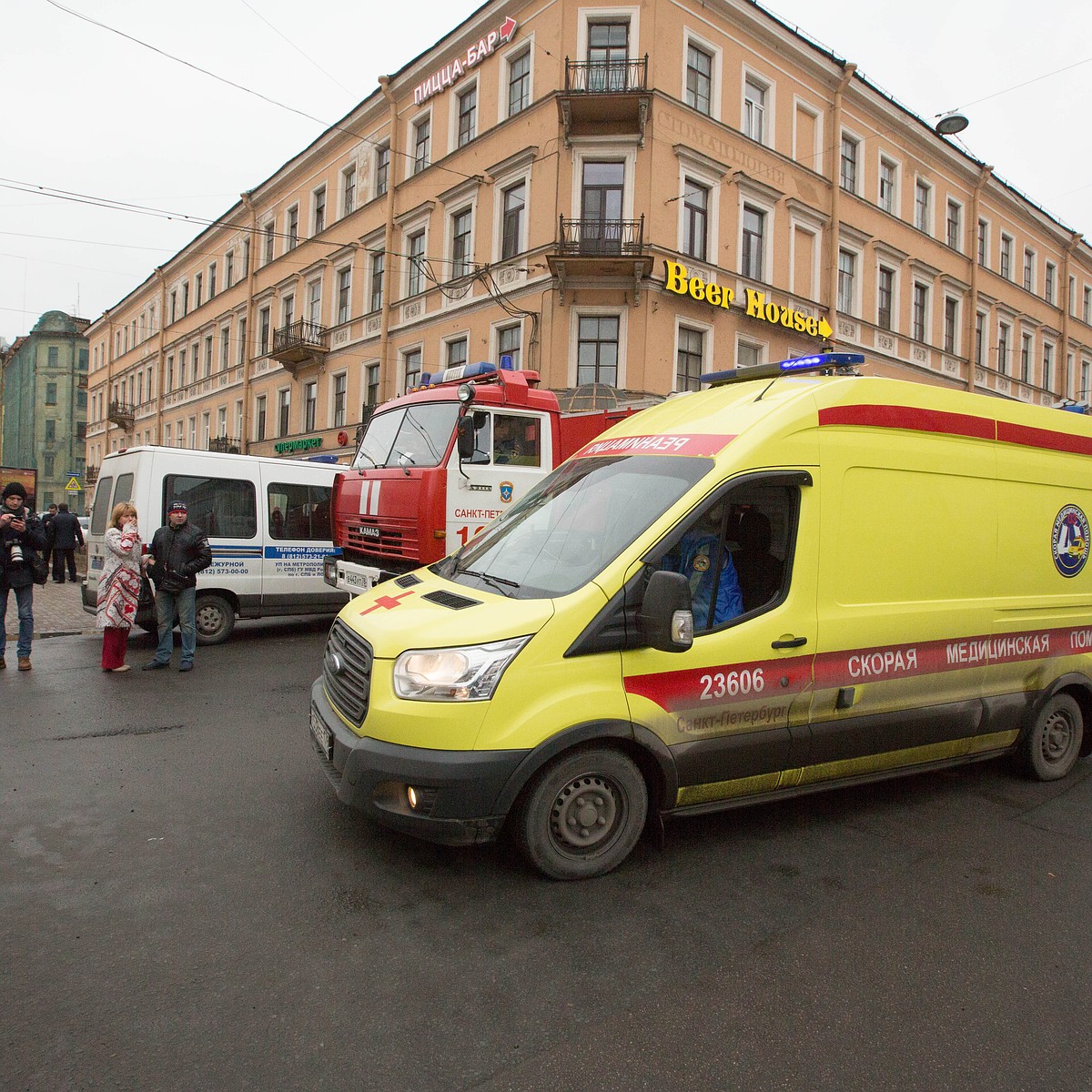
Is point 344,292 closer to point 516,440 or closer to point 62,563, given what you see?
point 62,563

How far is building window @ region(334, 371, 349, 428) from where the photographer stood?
2626cm

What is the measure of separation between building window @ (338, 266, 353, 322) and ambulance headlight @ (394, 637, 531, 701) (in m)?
24.9

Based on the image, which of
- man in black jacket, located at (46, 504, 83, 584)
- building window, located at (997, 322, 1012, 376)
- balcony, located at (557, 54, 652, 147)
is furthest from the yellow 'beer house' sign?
man in black jacket, located at (46, 504, 83, 584)

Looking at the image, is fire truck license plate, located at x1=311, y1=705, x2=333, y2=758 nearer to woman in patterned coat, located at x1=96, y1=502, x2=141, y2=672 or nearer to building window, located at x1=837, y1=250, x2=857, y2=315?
woman in patterned coat, located at x1=96, y1=502, x2=141, y2=672

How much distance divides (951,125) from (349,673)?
2234cm

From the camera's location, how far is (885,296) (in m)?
24.2

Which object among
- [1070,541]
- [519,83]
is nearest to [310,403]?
[519,83]

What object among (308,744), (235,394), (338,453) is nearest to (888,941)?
(308,744)

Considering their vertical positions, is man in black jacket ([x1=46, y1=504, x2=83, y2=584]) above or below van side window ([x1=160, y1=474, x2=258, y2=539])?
below

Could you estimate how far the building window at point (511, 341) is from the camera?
63.1ft

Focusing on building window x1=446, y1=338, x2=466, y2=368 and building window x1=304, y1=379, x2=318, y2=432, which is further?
building window x1=304, y1=379, x2=318, y2=432

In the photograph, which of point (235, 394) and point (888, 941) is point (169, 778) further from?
point (235, 394)

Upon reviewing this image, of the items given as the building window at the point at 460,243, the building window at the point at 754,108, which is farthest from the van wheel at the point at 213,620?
the building window at the point at 754,108

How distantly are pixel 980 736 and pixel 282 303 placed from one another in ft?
99.5
